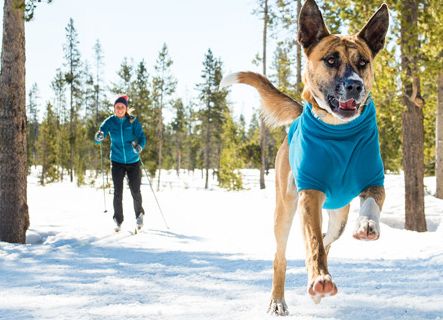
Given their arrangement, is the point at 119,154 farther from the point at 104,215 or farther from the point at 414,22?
the point at 414,22

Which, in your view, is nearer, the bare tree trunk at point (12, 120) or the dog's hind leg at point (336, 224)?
the dog's hind leg at point (336, 224)

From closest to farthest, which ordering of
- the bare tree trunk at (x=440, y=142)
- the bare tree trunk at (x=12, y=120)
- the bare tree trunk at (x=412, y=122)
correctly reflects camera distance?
the bare tree trunk at (x=12, y=120) < the bare tree trunk at (x=412, y=122) < the bare tree trunk at (x=440, y=142)

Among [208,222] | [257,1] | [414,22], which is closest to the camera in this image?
[414,22]

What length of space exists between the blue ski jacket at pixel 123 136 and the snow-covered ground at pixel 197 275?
146 centimetres

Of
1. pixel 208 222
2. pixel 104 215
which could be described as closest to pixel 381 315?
pixel 208 222

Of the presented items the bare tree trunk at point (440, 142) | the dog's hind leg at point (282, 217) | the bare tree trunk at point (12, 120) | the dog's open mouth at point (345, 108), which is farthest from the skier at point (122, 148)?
the bare tree trunk at point (440, 142)

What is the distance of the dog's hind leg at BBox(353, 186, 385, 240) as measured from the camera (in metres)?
2.49

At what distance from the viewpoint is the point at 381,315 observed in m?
3.42

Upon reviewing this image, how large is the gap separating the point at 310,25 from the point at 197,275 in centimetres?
315

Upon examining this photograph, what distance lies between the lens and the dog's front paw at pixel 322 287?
2395mm

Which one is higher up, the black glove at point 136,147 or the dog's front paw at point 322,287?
the black glove at point 136,147

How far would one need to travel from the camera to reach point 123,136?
8.99m

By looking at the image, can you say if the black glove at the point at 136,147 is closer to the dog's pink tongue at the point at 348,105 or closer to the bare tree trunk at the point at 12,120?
the bare tree trunk at the point at 12,120

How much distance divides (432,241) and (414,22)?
4271mm
